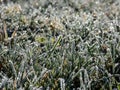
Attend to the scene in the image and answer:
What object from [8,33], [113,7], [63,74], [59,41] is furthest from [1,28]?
[113,7]

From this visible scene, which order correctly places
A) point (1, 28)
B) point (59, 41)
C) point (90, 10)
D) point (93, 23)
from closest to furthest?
point (59, 41) → point (1, 28) → point (93, 23) → point (90, 10)

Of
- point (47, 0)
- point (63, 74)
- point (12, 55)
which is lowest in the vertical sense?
point (63, 74)

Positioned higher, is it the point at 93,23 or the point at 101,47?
the point at 93,23

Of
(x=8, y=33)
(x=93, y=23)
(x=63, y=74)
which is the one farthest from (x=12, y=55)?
(x=93, y=23)

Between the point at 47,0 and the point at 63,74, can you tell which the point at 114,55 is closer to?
the point at 63,74

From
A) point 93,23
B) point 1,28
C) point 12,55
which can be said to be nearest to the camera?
point 12,55

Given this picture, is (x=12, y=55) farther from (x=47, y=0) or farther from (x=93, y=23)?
(x=47, y=0)

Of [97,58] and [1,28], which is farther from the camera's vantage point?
[1,28]
